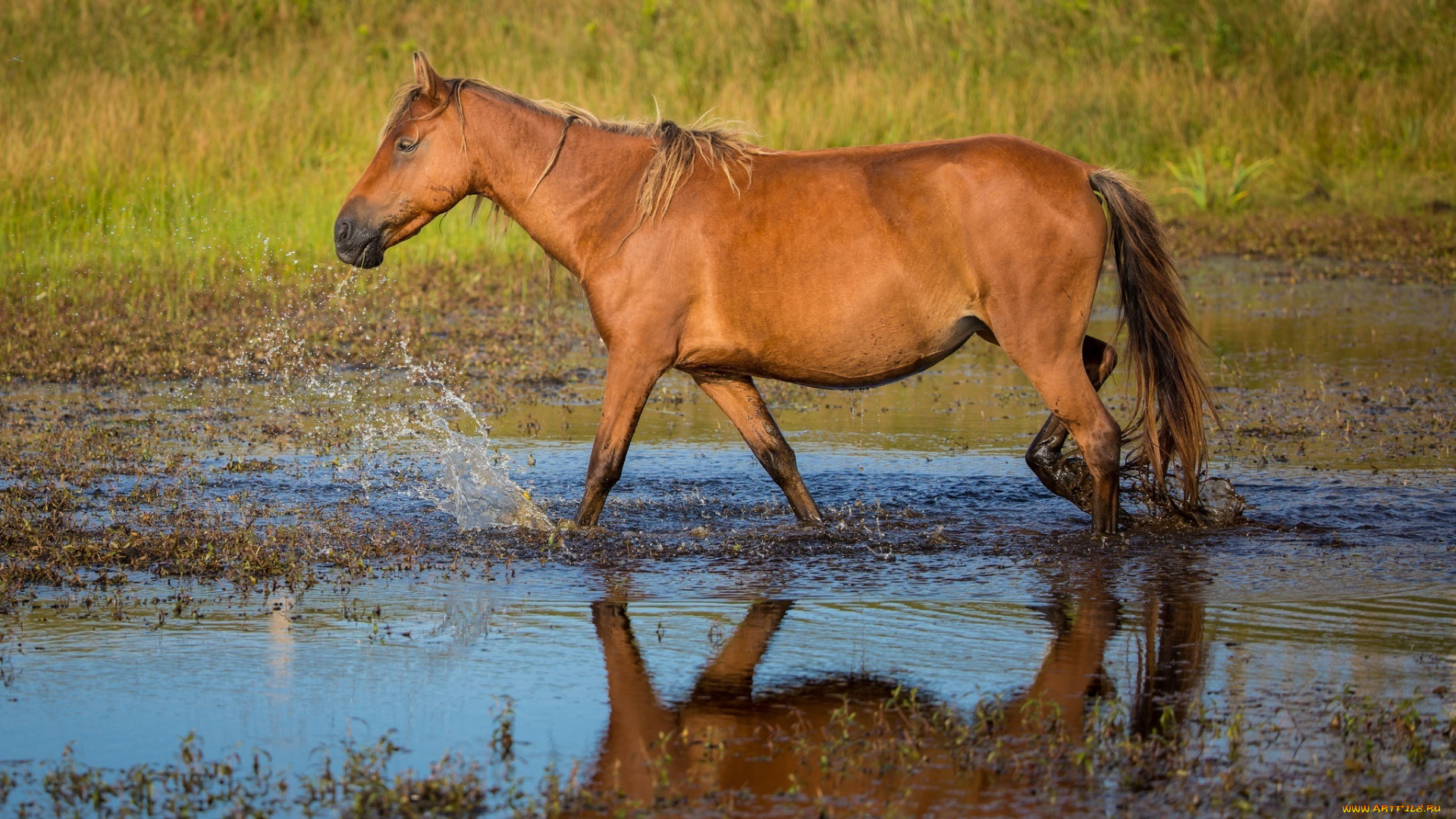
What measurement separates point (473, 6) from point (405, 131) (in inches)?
544

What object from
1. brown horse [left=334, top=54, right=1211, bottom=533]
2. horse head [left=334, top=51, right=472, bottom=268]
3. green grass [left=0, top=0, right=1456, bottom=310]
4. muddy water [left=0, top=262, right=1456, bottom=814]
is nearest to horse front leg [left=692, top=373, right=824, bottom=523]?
brown horse [left=334, top=54, right=1211, bottom=533]

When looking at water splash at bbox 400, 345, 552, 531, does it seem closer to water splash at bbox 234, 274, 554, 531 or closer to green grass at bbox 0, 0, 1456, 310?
Result: water splash at bbox 234, 274, 554, 531

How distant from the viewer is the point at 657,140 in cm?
624

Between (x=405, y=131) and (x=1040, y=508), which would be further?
(x=1040, y=508)

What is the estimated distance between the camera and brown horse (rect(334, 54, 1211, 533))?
19.5 feet

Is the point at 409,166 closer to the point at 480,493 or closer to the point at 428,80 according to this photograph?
the point at 428,80

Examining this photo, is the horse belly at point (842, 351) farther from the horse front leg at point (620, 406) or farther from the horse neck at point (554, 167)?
the horse neck at point (554, 167)

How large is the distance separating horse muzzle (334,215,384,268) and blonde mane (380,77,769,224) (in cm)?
38

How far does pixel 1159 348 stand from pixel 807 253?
1459mm

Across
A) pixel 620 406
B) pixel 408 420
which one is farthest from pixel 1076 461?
pixel 408 420

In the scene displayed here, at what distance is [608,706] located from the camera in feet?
13.9

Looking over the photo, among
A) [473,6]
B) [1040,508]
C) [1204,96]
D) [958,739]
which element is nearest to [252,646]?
[958,739]

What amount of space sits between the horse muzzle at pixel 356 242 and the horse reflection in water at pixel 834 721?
200 cm

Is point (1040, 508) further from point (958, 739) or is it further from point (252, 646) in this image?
point (252, 646)
